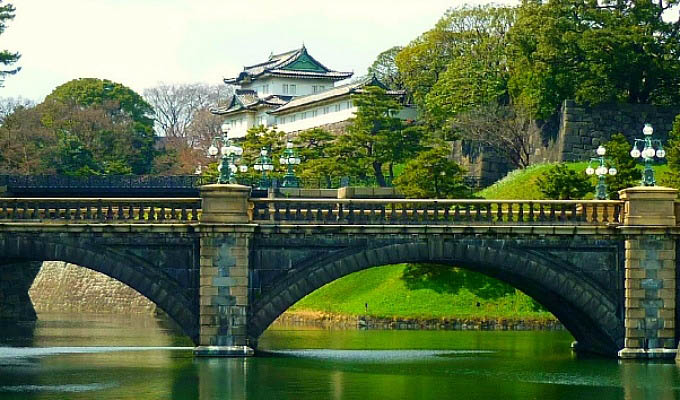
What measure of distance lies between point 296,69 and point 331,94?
17.4 metres

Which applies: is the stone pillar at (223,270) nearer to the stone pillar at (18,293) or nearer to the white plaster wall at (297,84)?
the stone pillar at (18,293)

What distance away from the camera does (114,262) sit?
2247 inches

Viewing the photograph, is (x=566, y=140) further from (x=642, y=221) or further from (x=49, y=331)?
(x=642, y=221)

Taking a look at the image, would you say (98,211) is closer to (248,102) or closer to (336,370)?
(336,370)

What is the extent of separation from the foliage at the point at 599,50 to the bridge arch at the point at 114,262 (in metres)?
41.7

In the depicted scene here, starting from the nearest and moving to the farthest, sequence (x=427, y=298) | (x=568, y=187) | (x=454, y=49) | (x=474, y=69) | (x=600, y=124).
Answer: (x=568, y=187)
(x=427, y=298)
(x=600, y=124)
(x=474, y=69)
(x=454, y=49)

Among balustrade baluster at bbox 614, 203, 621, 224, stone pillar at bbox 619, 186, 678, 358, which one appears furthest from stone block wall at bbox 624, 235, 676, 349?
balustrade baluster at bbox 614, 203, 621, 224

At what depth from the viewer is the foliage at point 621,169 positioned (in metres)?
78.7

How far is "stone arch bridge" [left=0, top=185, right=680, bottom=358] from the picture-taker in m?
56.9

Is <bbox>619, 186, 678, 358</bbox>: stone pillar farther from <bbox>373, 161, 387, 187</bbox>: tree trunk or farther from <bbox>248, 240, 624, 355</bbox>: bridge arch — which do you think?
<bbox>373, 161, 387, 187</bbox>: tree trunk

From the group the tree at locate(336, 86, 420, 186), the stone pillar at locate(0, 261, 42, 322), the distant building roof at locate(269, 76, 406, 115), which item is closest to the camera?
the stone pillar at locate(0, 261, 42, 322)

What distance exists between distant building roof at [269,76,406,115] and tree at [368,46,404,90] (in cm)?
434

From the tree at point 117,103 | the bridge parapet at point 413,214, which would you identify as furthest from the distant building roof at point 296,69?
the bridge parapet at point 413,214

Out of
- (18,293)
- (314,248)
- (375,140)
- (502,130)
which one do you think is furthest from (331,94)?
(314,248)
